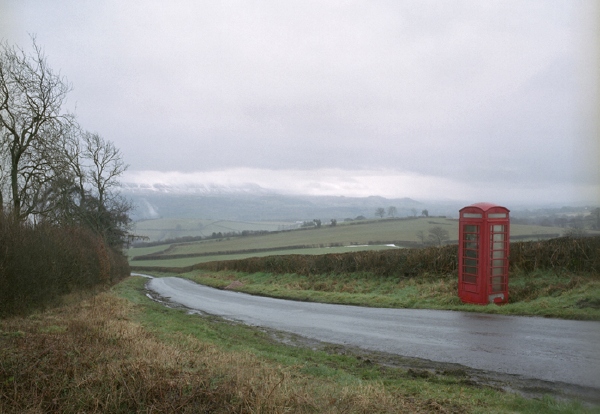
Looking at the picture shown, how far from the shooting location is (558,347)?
30.1ft

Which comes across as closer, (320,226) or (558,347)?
(558,347)

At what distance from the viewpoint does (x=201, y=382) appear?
6.28m

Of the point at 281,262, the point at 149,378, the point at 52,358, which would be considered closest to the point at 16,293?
the point at 52,358

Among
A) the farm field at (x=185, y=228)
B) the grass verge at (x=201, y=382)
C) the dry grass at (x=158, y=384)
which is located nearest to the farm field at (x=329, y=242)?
the grass verge at (x=201, y=382)

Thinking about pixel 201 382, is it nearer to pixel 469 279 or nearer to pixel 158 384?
pixel 158 384

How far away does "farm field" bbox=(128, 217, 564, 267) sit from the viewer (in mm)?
38025

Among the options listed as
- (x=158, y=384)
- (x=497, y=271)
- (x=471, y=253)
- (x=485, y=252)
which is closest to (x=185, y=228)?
(x=471, y=253)

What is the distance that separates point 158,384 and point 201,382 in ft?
2.01

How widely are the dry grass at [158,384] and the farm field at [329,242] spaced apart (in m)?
13.0

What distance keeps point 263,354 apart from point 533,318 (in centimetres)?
799

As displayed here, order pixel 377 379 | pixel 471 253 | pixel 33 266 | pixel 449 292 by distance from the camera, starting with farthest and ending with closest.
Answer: pixel 449 292 → pixel 471 253 → pixel 33 266 → pixel 377 379

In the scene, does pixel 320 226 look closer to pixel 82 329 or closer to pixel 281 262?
pixel 281 262

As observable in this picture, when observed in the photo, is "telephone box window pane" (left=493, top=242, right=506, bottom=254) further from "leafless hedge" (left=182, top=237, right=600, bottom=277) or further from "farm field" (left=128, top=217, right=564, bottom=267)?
"leafless hedge" (left=182, top=237, right=600, bottom=277)

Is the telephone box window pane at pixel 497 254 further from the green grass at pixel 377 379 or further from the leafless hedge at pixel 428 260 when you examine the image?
the green grass at pixel 377 379
